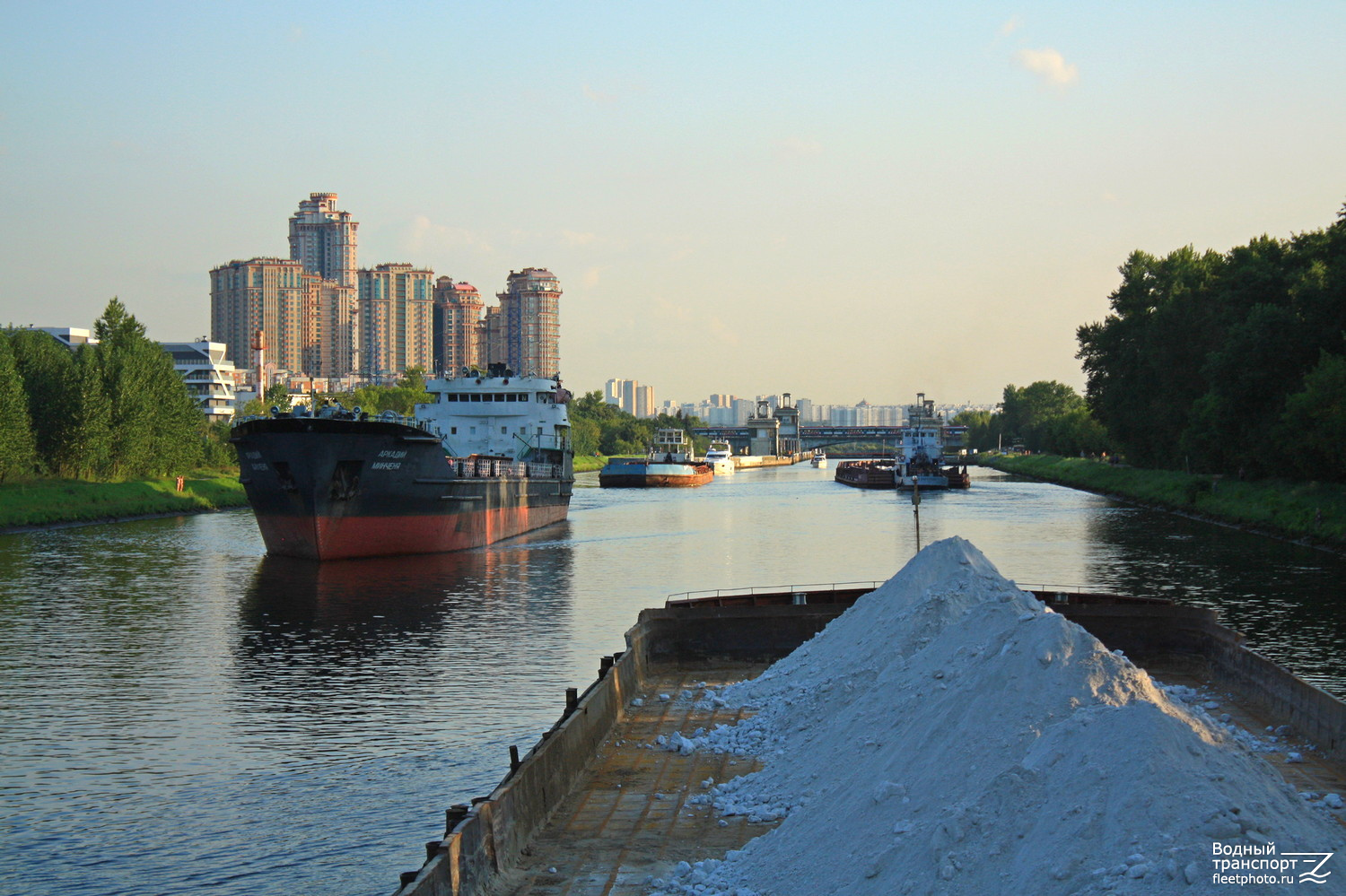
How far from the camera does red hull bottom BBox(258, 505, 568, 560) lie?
36969 mm

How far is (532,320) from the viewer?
189 metres

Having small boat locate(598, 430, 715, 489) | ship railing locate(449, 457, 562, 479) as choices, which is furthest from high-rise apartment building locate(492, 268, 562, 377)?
ship railing locate(449, 457, 562, 479)

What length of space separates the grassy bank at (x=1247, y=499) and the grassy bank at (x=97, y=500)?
176 ft

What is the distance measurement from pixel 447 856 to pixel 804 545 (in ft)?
131

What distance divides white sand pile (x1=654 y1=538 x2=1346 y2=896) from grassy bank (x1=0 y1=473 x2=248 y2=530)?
160 feet

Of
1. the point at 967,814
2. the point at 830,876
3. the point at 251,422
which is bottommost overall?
the point at 830,876

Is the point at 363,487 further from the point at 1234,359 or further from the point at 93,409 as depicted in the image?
the point at 1234,359

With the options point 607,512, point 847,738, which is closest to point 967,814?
point 847,738

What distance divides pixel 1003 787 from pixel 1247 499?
5138 centimetres

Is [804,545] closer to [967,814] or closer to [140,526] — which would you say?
[140,526]

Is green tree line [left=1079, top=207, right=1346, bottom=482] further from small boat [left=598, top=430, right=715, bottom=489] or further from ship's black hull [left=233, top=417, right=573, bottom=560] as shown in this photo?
small boat [left=598, top=430, right=715, bottom=489]

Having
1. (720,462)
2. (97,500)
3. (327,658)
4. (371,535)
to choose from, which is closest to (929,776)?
(327,658)

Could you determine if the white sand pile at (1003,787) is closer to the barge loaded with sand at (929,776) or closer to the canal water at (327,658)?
the barge loaded with sand at (929,776)

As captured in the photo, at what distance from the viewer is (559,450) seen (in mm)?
61719
